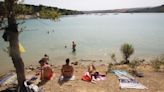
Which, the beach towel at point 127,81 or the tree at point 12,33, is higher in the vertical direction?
the tree at point 12,33

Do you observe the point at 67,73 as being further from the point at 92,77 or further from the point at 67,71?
the point at 92,77

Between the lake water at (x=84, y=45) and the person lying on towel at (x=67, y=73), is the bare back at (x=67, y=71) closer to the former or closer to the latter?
the person lying on towel at (x=67, y=73)

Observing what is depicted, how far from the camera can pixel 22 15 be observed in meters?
10.7

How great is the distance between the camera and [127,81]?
13.5m

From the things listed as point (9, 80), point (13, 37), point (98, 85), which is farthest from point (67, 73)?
point (13, 37)

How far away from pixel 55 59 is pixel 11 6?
1737 centimetres

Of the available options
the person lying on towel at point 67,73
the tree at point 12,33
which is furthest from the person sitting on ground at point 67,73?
the tree at point 12,33

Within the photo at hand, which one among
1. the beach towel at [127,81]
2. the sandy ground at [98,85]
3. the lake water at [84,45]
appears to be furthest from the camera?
the lake water at [84,45]

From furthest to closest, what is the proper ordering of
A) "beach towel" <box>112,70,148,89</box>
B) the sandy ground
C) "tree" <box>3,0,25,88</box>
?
"beach towel" <box>112,70,148,89</box>, the sandy ground, "tree" <box>3,0,25,88</box>

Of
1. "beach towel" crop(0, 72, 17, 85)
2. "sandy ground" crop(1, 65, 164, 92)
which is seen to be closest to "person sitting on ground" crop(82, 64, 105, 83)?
"sandy ground" crop(1, 65, 164, 92)

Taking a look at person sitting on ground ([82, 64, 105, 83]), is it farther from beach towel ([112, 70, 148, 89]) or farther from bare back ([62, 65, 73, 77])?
beach towel ([112, 70, 148, 89])

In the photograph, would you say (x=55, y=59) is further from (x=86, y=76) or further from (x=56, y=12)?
(x=56, y=12)

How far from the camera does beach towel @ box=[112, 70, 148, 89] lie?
1277 cm

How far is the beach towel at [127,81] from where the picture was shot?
41.9 ft
